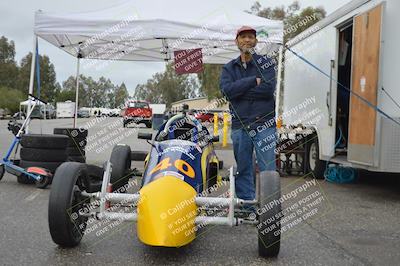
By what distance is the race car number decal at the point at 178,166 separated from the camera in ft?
14.4

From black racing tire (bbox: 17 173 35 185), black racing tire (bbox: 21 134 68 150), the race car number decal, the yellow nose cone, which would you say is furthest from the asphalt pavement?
black racing tire (bbox: 21 134 68 150)

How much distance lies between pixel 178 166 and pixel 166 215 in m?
0.82

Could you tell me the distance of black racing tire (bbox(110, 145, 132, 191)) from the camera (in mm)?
6293

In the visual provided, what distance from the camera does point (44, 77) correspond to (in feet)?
309

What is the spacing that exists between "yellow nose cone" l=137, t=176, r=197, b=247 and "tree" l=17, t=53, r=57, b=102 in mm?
90798

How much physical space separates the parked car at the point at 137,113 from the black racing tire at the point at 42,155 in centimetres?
2380

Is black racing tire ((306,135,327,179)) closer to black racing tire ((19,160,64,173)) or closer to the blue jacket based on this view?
the blue jacket

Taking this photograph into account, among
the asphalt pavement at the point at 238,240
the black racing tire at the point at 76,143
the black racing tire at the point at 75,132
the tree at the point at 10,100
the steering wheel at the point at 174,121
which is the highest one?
the tree at the point at 10,100

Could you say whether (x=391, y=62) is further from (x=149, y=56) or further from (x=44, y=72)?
(x=44, y=72)

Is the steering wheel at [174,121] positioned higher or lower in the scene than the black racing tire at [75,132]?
higher

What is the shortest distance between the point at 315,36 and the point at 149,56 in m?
4.66

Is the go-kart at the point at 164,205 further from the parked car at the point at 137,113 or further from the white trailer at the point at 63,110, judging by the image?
the white trailer at the point at 63,110

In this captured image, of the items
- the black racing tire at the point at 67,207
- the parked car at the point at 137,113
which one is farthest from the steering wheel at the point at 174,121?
the parked car at the point at 137,113

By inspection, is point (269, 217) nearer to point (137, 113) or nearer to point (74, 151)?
point (74, 151)
